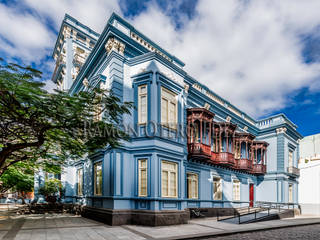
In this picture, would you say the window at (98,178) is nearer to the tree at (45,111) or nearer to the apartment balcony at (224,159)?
the tree at (45,111)

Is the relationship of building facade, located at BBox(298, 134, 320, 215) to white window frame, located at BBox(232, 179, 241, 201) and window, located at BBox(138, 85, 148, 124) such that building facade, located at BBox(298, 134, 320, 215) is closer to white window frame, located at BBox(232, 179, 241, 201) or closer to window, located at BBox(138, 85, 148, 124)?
white window frame, located at BBox(232, 179, 241, 201)

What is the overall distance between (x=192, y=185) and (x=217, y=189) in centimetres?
296

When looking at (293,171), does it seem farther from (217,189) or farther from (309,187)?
(217,189)

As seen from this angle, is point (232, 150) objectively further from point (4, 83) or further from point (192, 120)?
point (4, 83)

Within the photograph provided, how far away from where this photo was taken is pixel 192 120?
1542cm

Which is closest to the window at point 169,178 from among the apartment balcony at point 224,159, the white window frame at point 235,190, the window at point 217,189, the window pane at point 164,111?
the window pane at point 164,111

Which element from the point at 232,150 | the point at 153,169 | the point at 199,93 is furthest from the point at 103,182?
the point at 232,150

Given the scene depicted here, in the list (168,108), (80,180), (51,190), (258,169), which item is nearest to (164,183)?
(168,108)

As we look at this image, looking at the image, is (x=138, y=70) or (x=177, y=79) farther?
(x=177, y=79)

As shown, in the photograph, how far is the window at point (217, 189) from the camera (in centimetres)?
1744

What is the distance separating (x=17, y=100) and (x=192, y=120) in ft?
34.4

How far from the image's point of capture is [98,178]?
1313cm

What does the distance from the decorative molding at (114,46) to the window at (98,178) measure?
608 cm

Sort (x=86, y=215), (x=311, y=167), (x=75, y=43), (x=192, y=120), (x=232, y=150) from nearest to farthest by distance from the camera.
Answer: (x=86, y=215) → (x=192, y=120) → (x=232, y=150) → (x=75, y=43) → (x=311, y=167)
